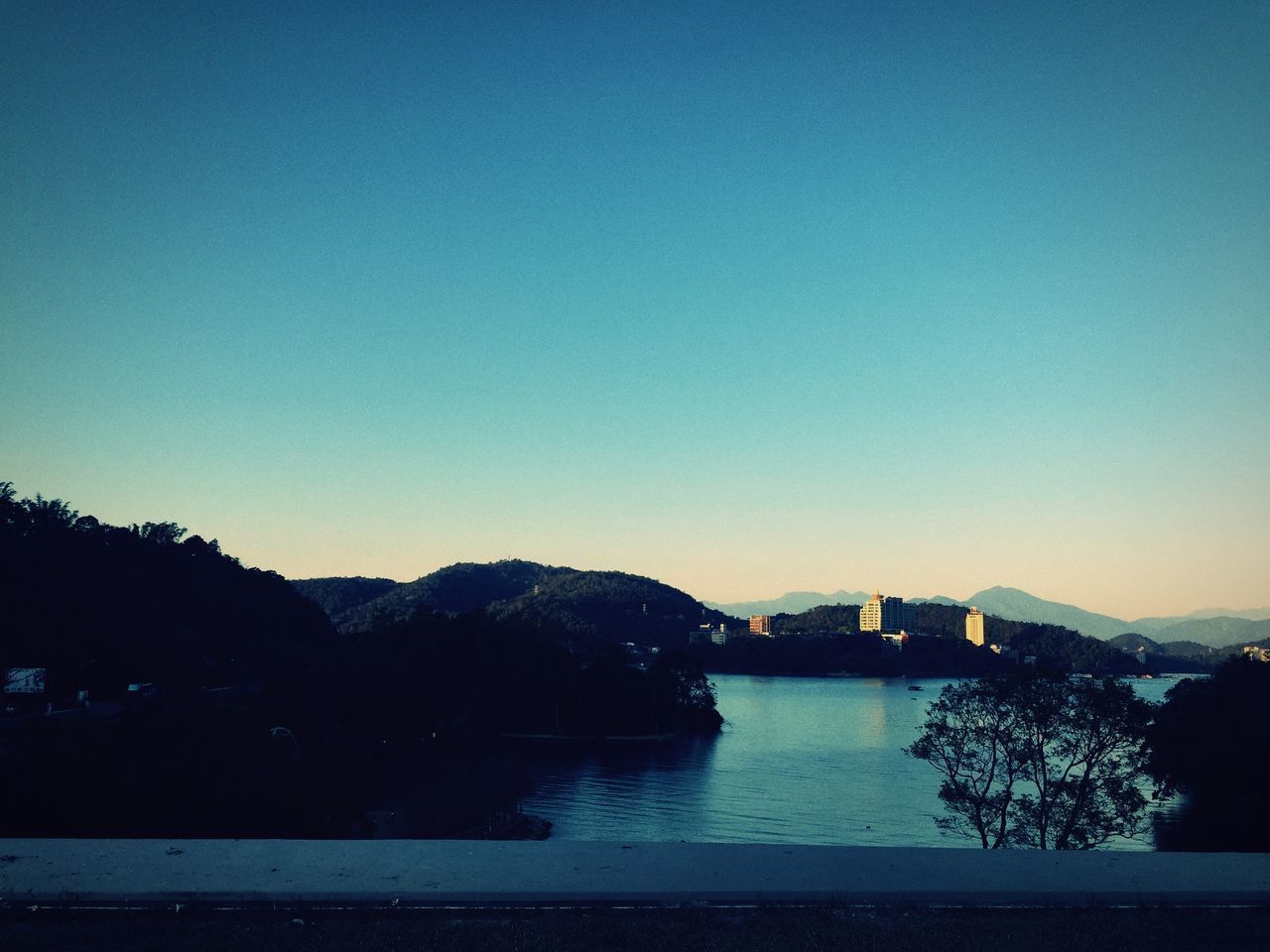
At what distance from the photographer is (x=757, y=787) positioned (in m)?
42.5

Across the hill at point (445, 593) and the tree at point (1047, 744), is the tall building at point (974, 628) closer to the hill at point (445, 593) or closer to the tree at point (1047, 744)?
the hill at point (445, 593)

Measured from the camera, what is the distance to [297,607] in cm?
7275

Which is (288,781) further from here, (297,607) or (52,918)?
(297,607)

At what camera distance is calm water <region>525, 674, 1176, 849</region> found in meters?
32.5

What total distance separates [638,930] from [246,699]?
4476cm

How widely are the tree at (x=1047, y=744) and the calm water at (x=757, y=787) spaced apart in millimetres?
3143

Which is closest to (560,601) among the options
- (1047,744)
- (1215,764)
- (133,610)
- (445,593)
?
(445,593)

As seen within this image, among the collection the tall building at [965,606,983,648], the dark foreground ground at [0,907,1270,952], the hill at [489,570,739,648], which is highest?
the dark foreground ground at [0,907,1270,952]

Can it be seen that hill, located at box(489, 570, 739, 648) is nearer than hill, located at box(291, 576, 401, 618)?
Yes

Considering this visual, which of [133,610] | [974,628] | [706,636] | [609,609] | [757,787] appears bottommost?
[706,636]

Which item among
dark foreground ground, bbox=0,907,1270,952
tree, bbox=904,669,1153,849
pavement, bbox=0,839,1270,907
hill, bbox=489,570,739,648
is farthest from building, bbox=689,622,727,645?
dark foreground ground, bbox=0,907,1270,952

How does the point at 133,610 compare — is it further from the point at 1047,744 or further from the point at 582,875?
the point at 582,875

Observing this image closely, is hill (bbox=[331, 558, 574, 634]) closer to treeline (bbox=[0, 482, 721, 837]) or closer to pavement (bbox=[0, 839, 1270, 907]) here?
treeline (bbox=[0, 482, 721, 837])

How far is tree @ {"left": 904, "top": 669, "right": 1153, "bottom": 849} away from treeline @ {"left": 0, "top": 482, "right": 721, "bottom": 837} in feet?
54.0
